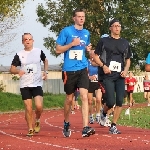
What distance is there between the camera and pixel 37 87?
40.1ft

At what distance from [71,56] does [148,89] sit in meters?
22.1

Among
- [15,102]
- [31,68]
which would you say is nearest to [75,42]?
[31,68]

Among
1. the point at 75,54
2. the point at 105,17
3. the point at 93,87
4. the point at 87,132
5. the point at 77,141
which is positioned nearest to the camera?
the point at 77,141

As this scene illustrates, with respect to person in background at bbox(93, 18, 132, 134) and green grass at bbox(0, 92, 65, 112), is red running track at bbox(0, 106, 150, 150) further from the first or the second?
green grass at bbox(0, 92, 65, 112)

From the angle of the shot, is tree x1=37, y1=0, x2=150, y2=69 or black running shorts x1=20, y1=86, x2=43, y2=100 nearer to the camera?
black running shorts x1=20, y1=86, x2=43, y2=100

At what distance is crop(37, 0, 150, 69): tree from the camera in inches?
2085

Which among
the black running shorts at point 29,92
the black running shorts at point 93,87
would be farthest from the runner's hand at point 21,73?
the black running shorts at point 93,87

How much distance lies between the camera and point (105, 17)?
54562 millimetres

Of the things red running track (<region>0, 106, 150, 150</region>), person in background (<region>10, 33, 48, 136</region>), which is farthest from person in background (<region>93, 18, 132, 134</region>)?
person in background (<region>10, 33, 48, 136</region>)

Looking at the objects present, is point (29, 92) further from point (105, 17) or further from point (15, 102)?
point (105, 17)

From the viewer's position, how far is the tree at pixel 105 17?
53.0 m

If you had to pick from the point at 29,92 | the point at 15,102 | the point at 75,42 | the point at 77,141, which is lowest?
the point at 15,102

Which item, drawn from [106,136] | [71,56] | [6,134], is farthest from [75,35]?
[6,134]

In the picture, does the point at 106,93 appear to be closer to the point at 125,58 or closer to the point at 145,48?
the point at 125,58
